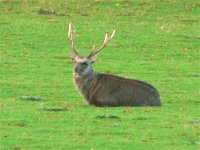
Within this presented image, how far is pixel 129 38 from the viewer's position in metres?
31.7

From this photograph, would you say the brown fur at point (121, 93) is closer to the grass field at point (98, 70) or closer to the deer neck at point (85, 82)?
the deer neck at point (85, 82)

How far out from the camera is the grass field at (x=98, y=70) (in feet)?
48.2

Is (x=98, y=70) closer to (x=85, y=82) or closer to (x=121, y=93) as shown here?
(x=85, y=82)

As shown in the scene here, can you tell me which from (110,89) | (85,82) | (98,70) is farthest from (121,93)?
(98,70)

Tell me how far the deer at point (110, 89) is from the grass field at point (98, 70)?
1.11ft

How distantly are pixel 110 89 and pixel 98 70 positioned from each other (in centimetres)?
691

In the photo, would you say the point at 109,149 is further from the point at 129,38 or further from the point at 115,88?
the point at 129,38

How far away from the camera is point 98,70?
84.3 ft

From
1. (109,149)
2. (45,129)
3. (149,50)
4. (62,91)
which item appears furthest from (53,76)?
(109,149)

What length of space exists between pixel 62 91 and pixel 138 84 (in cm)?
272

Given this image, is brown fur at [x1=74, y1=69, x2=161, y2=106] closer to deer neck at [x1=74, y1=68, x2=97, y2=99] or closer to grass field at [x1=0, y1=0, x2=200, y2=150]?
deer neck at [x1=74, y1=68, x2=97, y2=99]

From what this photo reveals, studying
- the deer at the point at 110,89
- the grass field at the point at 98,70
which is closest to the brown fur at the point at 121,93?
the deer at the point at 110,89


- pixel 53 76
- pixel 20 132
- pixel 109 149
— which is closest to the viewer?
pixel 109 149

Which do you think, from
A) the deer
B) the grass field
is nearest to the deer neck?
the deer
